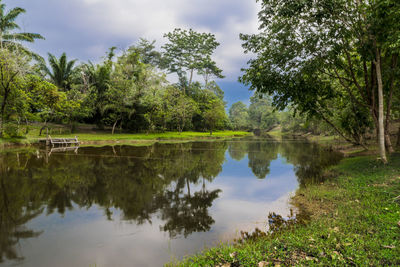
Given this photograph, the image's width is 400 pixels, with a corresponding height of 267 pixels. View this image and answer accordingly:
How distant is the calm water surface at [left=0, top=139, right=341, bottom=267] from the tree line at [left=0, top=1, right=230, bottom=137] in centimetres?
1518

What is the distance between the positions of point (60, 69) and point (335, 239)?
46525 millimetres

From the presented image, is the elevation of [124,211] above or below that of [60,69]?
below

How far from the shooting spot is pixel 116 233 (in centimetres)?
566

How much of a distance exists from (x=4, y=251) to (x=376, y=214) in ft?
28.2

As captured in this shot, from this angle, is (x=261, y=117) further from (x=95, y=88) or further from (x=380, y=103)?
(x=380, y=103)

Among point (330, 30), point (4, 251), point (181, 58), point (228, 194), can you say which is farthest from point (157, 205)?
point (181, 58)

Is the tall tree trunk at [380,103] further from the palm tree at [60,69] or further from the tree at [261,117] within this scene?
the tree at [261,117]

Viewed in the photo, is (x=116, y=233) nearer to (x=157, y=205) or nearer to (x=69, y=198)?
(x=157, y=205)

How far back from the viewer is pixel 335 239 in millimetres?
4270

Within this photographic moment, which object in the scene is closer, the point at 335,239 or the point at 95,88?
the point at 335,239

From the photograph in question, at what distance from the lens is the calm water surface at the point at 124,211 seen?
4816 mm

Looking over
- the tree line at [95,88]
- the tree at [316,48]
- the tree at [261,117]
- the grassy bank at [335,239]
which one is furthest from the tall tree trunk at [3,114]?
the tree at [261,117]

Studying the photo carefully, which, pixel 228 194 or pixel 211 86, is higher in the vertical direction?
pixel 211 86

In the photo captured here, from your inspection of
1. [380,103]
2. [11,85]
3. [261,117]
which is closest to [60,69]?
[11,85]
